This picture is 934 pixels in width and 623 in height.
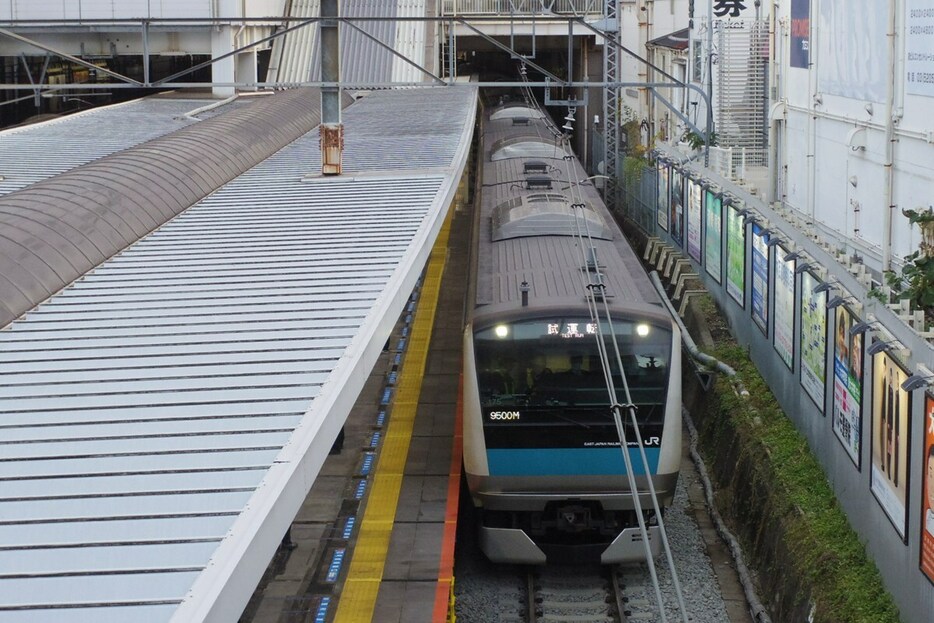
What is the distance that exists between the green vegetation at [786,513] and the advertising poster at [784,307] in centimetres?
57

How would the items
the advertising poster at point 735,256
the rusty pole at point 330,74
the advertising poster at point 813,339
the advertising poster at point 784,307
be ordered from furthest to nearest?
1. the advertising poster at point 735,256
2. the rusty pole at point 330,74
3. the advertising poster at point 784,307
4. the advertising poster at point 813,339

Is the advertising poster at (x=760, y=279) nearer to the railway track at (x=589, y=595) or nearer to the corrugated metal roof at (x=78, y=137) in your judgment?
the railway track at (x=589, y=595)

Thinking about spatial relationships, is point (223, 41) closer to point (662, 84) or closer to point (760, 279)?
point (662, 84)

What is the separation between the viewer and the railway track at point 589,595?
9.47 meters

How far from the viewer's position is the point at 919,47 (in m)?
12.2

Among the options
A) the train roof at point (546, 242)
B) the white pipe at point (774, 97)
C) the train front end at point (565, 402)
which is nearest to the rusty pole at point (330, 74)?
the train roof at point (546, 242)

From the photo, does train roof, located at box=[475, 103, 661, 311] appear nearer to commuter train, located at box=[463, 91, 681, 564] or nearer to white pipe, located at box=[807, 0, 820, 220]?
commuter train, located at box=[463, 91, 681, 564]

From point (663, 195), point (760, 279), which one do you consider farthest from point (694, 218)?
point (760, 279)

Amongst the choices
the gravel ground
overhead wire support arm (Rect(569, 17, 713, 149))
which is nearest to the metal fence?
overhead wire support arm (Rect(569, 17, 713, 149))

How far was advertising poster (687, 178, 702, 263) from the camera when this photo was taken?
56.9ft

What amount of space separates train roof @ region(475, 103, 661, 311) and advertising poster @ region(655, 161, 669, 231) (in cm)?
349

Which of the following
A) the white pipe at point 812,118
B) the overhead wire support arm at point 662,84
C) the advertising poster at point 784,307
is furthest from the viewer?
the white pipe at point 812,118

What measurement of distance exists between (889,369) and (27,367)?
5.17m

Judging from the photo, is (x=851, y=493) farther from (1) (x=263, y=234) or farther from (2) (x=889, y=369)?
(1) (x=263, y=234)
